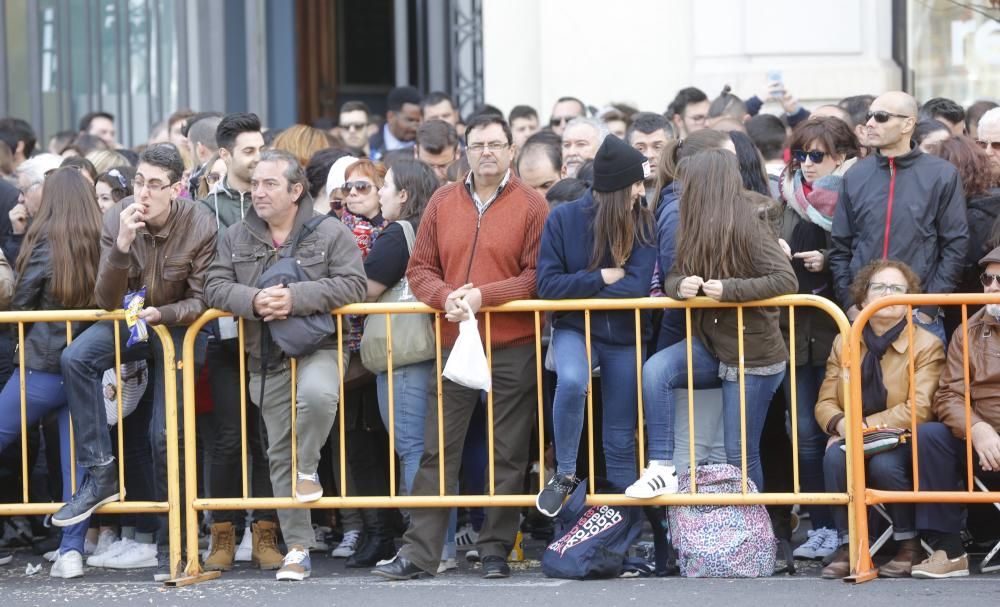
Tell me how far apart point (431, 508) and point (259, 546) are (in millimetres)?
1007

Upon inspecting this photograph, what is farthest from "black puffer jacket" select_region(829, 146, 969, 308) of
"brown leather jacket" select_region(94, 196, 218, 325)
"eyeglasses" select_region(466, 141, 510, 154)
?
"brown leather jacket" select_region(94, 196, 218, 325)

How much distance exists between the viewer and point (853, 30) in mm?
12828

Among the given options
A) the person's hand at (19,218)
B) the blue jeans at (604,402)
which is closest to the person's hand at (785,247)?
the blue jeans at (604,402)

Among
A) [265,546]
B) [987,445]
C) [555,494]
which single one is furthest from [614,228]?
[265,546]

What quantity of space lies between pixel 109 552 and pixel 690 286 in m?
3.31

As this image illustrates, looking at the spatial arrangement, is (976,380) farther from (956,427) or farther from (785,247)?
(785,247)

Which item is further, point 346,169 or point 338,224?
point 346,169

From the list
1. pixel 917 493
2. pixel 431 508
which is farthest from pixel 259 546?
pixel 917 493

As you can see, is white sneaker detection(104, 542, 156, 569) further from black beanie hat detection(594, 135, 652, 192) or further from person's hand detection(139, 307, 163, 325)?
black beanie hat detection(594, 135, 652, 192)

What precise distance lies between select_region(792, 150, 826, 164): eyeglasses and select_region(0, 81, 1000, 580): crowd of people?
12mm

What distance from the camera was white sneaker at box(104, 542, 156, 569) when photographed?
8.19 m

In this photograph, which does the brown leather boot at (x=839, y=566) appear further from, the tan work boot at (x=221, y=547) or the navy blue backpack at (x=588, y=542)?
the tan work boot at (x=221, y=547)

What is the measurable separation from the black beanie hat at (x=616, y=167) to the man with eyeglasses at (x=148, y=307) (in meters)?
1.93

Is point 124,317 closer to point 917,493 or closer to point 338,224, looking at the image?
point 338,224
